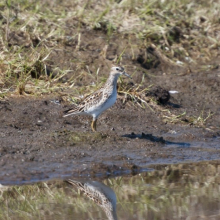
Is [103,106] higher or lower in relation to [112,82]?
lower

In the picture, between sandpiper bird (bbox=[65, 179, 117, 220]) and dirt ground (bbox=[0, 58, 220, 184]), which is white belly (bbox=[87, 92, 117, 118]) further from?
sandpiper bird (bbox=[65, 179, 117, 220])

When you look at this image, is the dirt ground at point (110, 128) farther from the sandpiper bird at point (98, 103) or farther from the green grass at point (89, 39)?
the sandpiper bird at point (98, 103)

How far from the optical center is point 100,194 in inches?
279

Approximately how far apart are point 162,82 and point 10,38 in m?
2.89

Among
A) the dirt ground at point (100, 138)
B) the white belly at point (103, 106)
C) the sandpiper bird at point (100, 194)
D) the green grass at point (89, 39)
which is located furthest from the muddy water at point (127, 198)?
the green grass at point (89, 39)

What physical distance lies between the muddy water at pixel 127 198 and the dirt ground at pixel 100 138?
1.00ft

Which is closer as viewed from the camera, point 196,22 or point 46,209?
point 46,209

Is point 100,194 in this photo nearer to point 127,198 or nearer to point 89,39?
point 127,198

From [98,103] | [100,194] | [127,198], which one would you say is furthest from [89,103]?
[127,198]

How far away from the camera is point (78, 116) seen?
378 inches

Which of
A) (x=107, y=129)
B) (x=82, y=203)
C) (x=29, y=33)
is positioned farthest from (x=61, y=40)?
(x=82, y=203)

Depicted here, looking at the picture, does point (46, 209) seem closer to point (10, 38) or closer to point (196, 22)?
point (10, 38)

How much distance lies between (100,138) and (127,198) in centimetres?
172

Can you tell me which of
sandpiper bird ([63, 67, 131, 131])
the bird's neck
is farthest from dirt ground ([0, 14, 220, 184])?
the bird's neck
